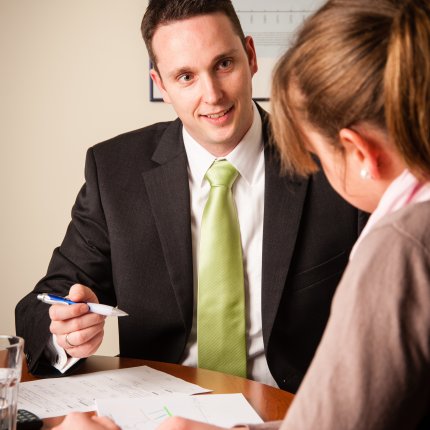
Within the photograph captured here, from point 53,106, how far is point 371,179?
2277 mm

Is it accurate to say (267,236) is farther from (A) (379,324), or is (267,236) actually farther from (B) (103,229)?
(A) (379,324)

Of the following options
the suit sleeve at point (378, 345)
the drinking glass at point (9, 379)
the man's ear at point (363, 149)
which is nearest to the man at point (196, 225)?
the drinking glass at point (9, 379)

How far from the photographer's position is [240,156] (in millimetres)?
1915

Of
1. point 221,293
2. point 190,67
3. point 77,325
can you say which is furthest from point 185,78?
point 77,325

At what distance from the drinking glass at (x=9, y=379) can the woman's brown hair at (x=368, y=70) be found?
23.5 inches

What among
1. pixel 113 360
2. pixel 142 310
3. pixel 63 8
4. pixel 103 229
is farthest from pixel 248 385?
→ pixel 63 8

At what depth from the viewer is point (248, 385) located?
149cm

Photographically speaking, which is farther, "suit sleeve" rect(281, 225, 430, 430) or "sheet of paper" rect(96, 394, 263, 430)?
"sheet of paper" rect(96, 394, 263, 430)

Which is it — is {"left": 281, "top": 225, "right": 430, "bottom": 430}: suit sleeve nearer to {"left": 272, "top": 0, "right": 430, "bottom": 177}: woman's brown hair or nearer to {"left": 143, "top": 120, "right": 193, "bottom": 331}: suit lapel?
{"left": 272, "top": 0, "right": 430, "bottom": 177}: woman's brown hair

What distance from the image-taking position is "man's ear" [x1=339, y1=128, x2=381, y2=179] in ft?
3.12

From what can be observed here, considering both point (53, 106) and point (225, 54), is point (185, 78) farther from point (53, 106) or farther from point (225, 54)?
point (53, 106)

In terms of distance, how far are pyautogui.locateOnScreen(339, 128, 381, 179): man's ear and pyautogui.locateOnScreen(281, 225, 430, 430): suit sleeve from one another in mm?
197

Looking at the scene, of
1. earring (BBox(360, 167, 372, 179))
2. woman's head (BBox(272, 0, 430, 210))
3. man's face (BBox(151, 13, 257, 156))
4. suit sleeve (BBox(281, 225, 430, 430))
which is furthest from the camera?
man's face (BBox(151, 13, 257, 156))

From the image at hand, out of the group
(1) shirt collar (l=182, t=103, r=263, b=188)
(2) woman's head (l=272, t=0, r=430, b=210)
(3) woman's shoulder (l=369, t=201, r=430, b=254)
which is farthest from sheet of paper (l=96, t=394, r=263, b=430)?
(1) shirt collar (l=182, t=103, r=263, b=188)
